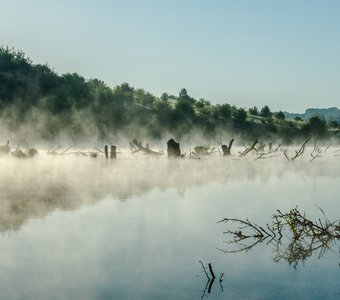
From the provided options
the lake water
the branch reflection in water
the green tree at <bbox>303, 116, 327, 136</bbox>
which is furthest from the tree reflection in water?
the green tree at <bbox>303, 116, 327, 136</bbox>

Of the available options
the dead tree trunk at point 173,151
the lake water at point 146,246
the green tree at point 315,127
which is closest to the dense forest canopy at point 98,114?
the green tree at point 315,127

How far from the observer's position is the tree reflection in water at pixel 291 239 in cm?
1095

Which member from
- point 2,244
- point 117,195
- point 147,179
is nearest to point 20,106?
point 147,179

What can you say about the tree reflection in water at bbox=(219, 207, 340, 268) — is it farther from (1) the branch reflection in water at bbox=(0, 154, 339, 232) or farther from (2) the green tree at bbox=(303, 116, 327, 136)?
(2) the green tree at bbox=(303, 116, 327, 136)

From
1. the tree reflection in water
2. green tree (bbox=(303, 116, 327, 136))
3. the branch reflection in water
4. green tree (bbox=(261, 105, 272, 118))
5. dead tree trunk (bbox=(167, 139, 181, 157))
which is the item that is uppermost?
green tree (bbox=(261, 105, 272, 118))

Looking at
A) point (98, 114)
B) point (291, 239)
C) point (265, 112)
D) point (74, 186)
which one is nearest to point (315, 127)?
point (265, 112)

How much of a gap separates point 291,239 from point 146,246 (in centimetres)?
295

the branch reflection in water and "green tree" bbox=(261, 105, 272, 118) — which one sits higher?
"green tree" bbox=(261, 105, 272, 118)

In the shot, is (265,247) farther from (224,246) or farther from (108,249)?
(108,249)

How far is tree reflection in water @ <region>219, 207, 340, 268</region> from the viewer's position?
10953mm

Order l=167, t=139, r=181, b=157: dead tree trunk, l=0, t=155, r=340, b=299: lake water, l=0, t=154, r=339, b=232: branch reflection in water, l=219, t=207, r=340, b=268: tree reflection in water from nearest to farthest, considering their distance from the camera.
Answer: l=0, t=155, r=340, b=299: lake water, l=219, t=207, r=340, b=268: tree reflection in water, l=0, t=154, r=339, b=232: branch reflection in water, l=167, t=139, r=181, b=157: dead tree trunk

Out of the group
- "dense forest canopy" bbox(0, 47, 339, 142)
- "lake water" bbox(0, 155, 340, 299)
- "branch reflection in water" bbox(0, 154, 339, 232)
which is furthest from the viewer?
"dense forest canopy" bbox(0, 47, 339, 142)

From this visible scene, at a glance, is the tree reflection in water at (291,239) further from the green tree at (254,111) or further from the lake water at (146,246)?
the green tree at (254,111)

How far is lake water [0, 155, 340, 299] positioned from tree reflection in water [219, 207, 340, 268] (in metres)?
0.17
